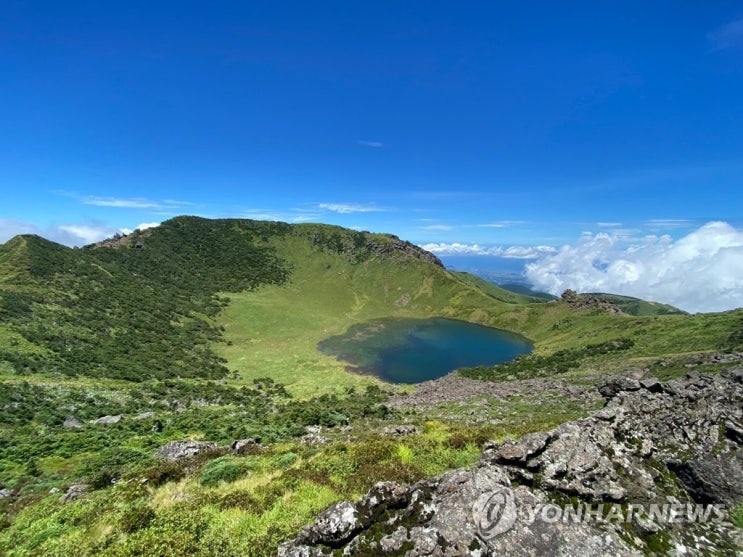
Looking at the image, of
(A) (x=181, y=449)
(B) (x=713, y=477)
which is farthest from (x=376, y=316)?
(B) (x=713, y=477)

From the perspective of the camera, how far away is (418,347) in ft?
342

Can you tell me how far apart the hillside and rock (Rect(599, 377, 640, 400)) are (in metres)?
4.00

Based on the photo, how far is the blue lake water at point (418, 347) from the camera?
82.5 m

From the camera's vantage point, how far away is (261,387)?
6406 centimetres

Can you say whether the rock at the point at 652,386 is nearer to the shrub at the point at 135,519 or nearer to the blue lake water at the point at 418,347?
the shrub at the point at 135,519

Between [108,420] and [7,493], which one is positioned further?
[108,420]

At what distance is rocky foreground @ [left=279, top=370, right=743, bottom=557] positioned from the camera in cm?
Answer: 674

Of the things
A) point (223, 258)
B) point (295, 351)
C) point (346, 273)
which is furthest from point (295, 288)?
point (295, 351)

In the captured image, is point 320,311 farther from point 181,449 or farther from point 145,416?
point 181,449

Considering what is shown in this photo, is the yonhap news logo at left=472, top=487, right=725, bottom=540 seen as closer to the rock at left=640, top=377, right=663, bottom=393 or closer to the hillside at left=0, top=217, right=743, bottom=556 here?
the hillside at left=0, top=217, right=743, bottom=556

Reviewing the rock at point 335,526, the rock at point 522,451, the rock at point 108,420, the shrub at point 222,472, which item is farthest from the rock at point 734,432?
the rock at point 108,420

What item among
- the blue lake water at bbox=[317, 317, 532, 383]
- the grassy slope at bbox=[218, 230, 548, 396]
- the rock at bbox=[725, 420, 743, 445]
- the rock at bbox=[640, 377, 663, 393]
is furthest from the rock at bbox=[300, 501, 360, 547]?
the blue lake water at bbox=[317, 317, 532, 383]

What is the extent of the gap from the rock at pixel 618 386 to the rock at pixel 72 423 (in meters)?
44.3

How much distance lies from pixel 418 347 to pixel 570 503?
98.2m
